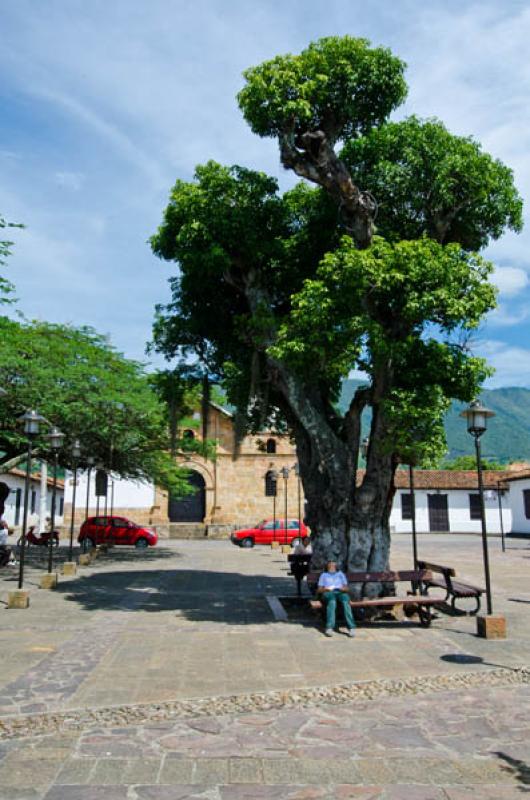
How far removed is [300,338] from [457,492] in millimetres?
36570

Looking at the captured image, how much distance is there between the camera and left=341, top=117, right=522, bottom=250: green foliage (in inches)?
413

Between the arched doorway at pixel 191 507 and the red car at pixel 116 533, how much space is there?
35.9ft

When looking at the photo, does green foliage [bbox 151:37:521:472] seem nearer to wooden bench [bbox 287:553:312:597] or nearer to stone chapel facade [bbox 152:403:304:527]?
wooden bench [bbox 287:553:312:597]

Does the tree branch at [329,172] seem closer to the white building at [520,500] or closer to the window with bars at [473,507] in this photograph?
the white building at [520,500]

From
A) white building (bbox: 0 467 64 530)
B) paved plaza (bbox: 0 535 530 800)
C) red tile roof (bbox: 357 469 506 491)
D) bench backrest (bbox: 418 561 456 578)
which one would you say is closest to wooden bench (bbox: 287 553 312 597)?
paved plaza (bbox: 0 535 530 800)

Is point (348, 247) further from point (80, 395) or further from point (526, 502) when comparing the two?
point (526, 502)

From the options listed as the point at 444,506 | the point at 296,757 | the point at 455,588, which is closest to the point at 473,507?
the point at 444,506

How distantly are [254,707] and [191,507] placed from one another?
120 feet

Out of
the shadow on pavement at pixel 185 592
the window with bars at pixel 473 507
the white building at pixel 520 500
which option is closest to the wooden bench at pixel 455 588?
the shadow on pavement at pixel 185 592

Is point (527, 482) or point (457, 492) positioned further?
point (457, 492)

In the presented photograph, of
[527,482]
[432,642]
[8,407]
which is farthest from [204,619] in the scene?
[527,482]

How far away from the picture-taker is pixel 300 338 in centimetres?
996

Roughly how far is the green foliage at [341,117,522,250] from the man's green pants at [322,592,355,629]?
5.94 m

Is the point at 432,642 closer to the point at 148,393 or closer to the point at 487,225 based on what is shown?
the point at 487,225
